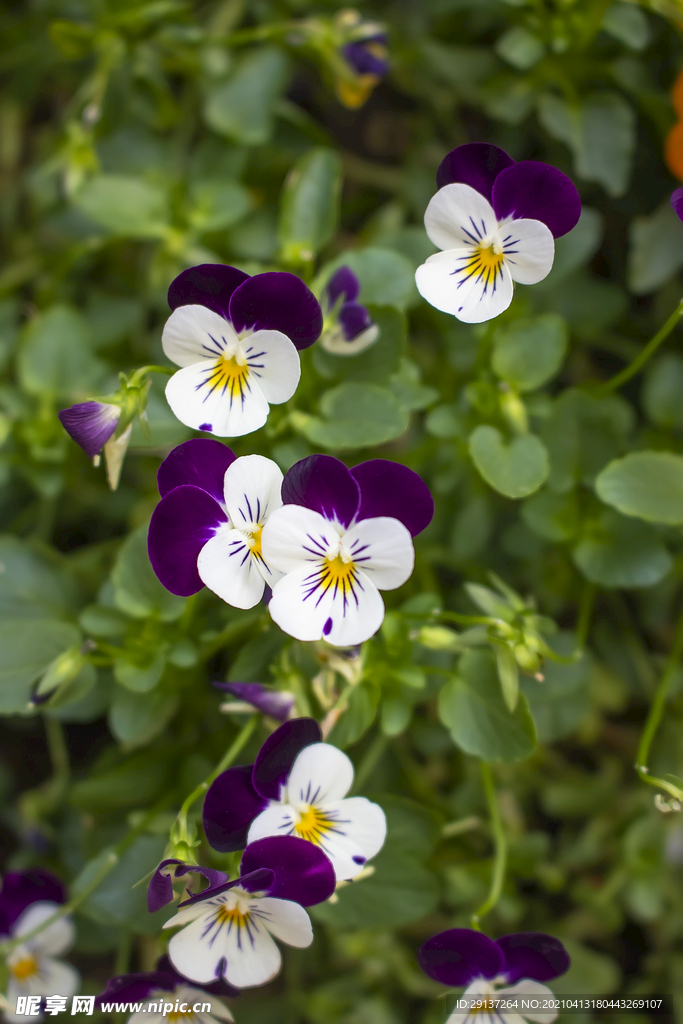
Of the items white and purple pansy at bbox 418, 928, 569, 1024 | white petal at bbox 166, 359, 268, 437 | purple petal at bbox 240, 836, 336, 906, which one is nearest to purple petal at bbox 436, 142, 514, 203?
white petal at bbox 166, 359, 268, 437

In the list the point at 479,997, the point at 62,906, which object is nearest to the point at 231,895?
the point at 479,997

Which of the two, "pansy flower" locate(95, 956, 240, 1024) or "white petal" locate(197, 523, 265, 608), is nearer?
"white petal" locate(197, 523, 265, 608)

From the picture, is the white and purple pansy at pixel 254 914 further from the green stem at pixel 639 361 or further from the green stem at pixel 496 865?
the green stem at pixel 639 361

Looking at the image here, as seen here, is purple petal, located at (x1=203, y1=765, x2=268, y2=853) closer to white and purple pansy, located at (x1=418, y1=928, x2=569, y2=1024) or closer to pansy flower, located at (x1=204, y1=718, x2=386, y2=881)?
pansy flower, located at (x1=204, y1=718, x2=386, y2=881)

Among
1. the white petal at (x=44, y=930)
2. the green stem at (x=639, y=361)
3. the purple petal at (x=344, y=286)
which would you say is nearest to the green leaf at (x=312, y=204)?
the purple petal at (x=344, y=286)

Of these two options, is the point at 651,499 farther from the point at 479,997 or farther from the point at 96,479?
the point at 96,479

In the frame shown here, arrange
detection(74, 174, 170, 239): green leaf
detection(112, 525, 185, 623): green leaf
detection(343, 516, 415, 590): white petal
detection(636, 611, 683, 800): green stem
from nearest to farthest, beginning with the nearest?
detection(343, 516, 415, 590): white petal < detection(636, 611, 683, 800): green stem < detection(112, 525, 185, 623): green leaf < detection(74, 174, 170, 239): green leaf
